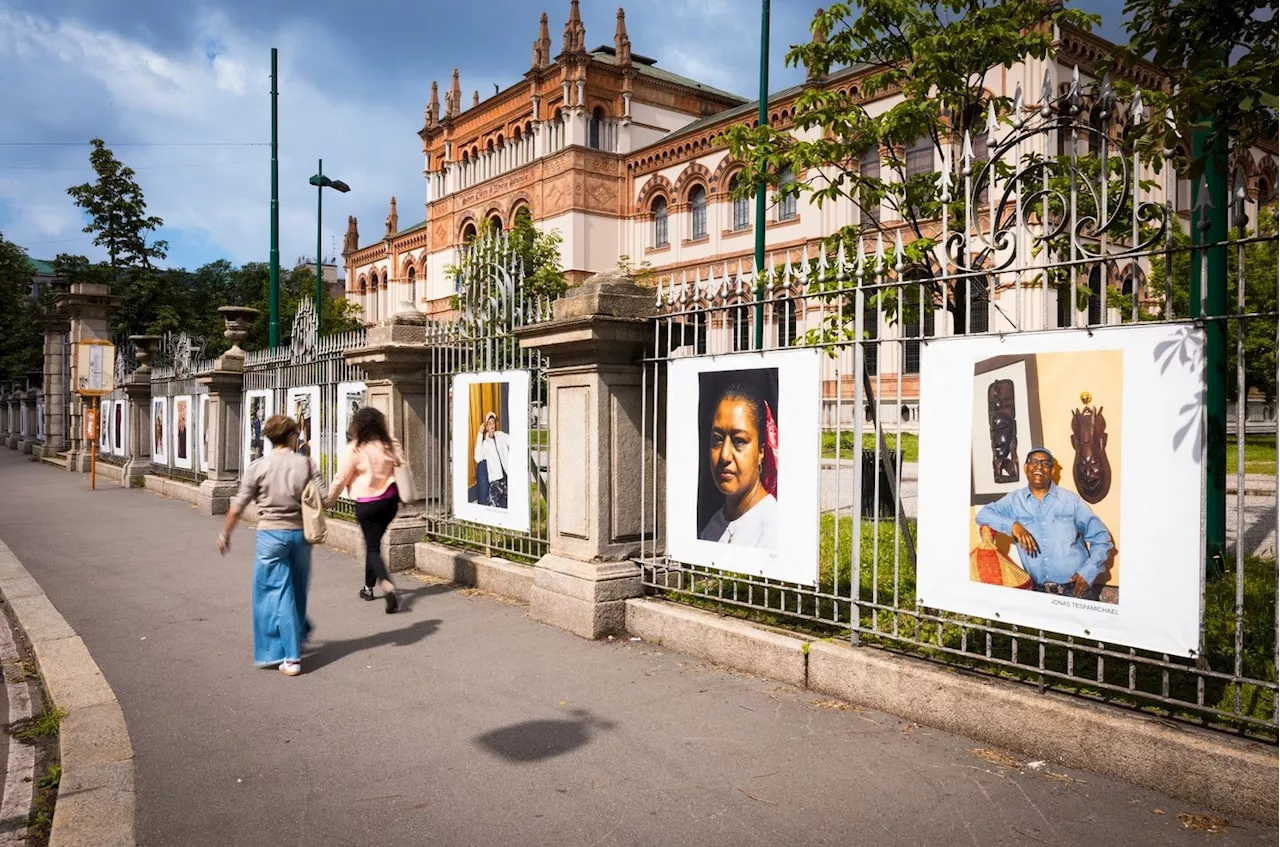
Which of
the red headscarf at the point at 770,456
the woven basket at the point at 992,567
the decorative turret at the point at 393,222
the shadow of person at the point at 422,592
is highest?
the decorative turret at the point at 393,222

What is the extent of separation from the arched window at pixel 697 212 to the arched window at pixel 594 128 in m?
6.15

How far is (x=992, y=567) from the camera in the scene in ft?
14.6

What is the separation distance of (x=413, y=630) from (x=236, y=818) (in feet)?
10.2

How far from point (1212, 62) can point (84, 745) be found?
6.05m

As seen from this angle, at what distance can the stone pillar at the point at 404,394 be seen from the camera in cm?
928

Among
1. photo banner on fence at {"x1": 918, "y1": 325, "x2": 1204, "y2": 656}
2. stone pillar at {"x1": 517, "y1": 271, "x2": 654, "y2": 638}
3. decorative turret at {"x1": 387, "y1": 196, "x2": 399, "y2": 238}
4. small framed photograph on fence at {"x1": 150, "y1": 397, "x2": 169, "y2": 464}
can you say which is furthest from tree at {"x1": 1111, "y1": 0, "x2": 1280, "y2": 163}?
A: decorative turret at {"x1": 387, "y1": 196, "x2": 399, "y2": 238}

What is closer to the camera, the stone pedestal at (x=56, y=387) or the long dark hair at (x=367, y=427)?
the long dark hair at (x=367, y=427)

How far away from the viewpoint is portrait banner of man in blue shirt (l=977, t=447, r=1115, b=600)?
410 cm

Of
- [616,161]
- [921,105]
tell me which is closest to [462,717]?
[921,105]

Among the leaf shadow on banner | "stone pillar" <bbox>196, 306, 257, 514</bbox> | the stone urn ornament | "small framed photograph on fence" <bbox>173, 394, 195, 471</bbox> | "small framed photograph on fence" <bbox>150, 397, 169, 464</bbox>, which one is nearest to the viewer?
the leaf shadow on banner

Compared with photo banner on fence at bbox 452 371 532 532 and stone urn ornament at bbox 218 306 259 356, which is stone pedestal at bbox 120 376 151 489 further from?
photo banner on fence at bbox 452 371 532 532

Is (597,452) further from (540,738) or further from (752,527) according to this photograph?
(540,738)

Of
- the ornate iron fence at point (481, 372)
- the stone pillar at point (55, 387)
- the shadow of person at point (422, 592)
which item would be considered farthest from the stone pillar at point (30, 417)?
the shadow of person at point (422, 592)

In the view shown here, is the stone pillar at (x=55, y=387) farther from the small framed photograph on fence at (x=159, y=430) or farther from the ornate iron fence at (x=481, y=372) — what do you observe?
the ornate iron fence at (x=481, y=372)
